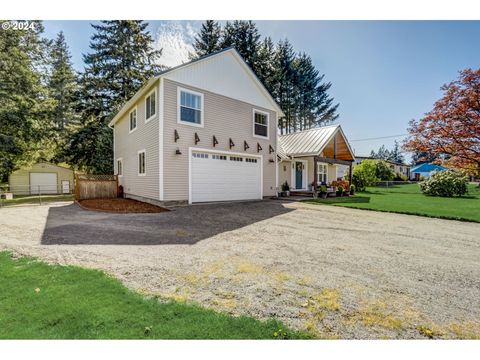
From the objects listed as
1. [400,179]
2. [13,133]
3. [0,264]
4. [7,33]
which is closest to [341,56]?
[0,264]

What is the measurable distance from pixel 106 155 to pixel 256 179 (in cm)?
1375

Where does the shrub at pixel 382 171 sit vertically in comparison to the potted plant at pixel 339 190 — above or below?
above

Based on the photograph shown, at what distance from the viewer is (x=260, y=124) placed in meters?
14.3

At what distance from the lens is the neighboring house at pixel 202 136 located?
34.4 ft

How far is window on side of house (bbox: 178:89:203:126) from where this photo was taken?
10914mm

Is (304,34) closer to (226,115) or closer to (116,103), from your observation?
(226,115)

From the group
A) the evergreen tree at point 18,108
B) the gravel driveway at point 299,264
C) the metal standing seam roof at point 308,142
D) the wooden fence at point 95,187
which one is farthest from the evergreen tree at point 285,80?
the gravel driveway at point 299,264

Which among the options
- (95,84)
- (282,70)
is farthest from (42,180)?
(282,70)

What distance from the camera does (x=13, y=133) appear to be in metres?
16.6

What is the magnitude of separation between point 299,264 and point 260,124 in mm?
11182

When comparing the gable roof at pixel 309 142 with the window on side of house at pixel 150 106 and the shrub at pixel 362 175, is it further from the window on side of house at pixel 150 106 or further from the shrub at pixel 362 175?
the window on side of house at pixel 150 106

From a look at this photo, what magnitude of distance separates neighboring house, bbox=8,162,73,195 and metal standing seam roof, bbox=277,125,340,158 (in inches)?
817

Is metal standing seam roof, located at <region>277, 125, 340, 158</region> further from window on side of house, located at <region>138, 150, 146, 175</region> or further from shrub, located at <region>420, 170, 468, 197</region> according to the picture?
shrub, located at <region>420, 170, 468, 197</region>

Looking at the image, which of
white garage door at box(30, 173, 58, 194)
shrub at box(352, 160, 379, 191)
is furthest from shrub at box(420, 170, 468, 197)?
white garage door at box(30, 173, 58, 194)
